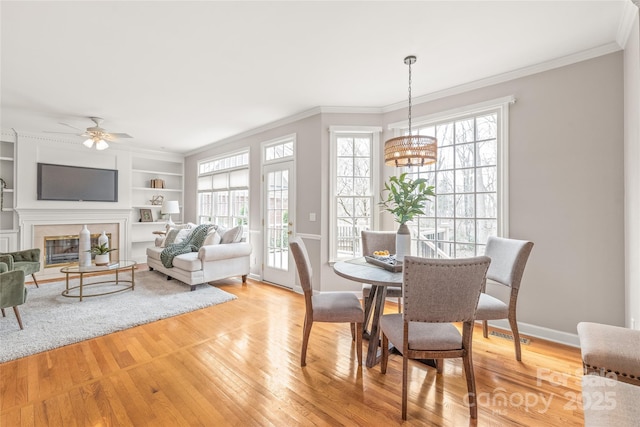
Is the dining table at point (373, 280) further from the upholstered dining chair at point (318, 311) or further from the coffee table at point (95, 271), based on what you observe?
the coffee table at point (95, 271)

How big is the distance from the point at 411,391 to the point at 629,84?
9.29 feet

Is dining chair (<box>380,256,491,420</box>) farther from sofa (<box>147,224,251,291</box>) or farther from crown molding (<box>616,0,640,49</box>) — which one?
sofa (<box>147,224,251,291</box>)

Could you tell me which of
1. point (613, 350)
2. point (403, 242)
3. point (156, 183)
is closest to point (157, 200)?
point (156, 183)

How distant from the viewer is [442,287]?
61.9 inches

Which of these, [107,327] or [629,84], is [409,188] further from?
[107,327]

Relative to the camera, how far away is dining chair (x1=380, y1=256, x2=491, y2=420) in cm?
156

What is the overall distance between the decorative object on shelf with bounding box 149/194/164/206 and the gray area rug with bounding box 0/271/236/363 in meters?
2.46

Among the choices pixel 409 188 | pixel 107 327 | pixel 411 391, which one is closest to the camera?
pixel 411 391

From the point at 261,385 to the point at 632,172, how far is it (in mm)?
3103

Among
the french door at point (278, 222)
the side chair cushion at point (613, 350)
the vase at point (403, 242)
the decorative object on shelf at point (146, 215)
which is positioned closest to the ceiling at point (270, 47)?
the french door at point (278, 222)

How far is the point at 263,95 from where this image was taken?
346cm

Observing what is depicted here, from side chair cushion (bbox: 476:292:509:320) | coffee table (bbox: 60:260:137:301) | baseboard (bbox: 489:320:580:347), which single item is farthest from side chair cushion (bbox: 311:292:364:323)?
coffee table (bbox: 60:260:137:301)

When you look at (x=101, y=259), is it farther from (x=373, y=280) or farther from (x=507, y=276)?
(x=507, y=276)

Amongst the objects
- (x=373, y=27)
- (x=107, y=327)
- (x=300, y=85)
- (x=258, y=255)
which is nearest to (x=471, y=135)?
(x=373, y=27)
